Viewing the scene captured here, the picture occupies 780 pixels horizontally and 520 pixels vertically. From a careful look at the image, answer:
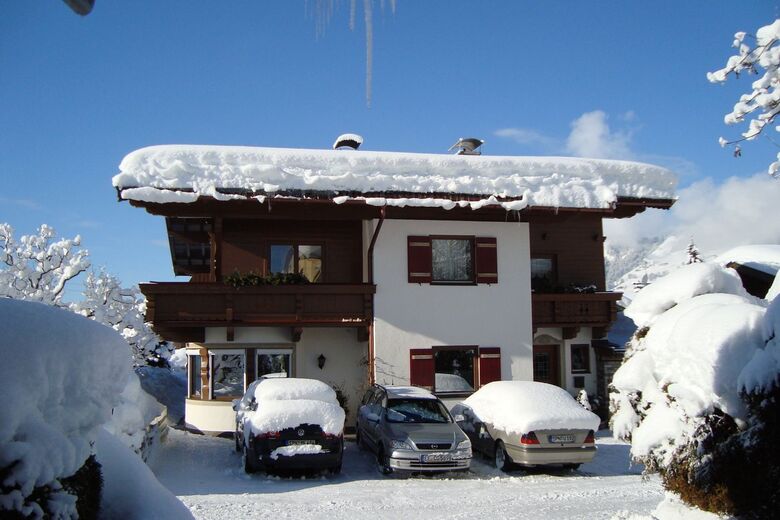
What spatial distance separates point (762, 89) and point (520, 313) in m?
12.0

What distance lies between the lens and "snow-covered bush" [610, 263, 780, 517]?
6.53 meters

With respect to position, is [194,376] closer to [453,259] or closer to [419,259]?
[419,259]

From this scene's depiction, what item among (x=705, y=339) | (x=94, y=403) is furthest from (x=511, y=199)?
(x=94, y=403)

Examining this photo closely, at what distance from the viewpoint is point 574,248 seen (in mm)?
21547

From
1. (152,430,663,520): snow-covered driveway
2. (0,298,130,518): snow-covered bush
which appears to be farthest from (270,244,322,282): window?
(0,298,130,518): snow-covered bush

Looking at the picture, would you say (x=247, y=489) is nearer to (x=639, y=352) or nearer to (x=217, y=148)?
(x=639, y=352)

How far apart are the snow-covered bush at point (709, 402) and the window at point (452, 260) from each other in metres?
9.44

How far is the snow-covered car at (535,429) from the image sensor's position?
12844 mm

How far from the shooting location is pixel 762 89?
6648 mm

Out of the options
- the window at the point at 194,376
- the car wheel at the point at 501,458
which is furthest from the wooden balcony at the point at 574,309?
the window at the point at 194,376

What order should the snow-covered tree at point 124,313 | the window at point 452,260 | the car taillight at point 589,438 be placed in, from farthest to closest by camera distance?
the snow-covered tree at point 124,313 → the window at point 452,260 → the car taillight at point 589,438

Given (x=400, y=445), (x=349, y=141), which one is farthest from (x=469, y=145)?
(x=400, y=445)

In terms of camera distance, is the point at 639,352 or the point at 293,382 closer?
the point at 639,352

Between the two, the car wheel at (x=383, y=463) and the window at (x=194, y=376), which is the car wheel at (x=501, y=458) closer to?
the car wheel at (x=383, y=463)
